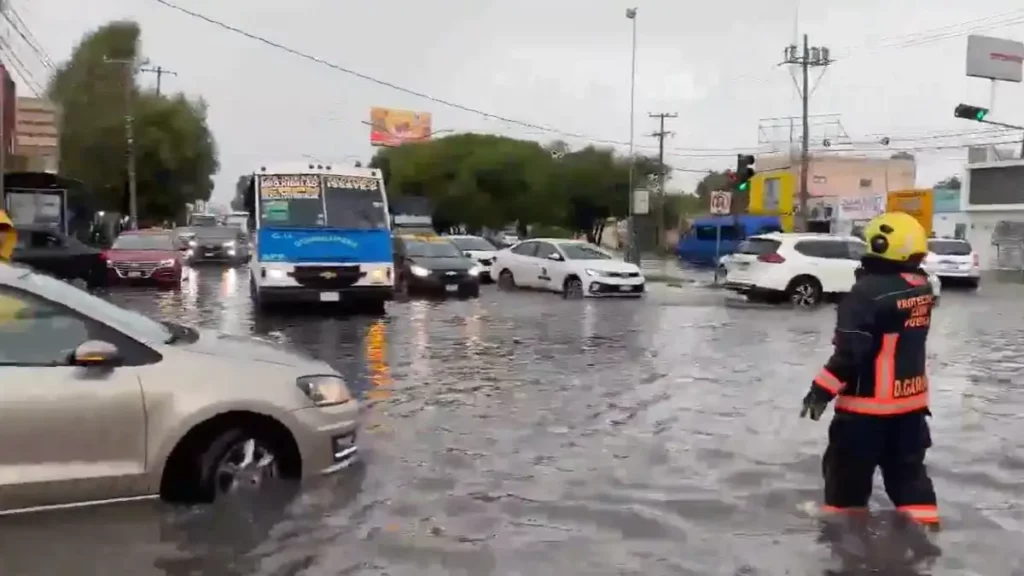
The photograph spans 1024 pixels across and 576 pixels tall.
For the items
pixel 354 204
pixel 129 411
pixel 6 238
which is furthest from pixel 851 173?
pixel 129 411

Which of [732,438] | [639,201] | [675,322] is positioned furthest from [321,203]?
[639,201]

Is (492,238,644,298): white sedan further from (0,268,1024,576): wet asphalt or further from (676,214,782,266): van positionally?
(676,214,782,266): van

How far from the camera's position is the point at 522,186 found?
228 feet

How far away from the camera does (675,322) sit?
1898 cm

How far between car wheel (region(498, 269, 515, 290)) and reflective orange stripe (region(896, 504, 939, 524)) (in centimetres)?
2236

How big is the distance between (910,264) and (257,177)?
15182mm

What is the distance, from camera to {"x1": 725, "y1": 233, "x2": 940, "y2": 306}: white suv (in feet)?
76.4

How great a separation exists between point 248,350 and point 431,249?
64.7ft

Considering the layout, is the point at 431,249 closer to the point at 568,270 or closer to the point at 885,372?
the point at 568,270

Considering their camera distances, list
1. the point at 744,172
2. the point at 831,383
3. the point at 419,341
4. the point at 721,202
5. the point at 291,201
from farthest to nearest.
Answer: the point at 721,202, the point at 744,172, the point at 291,201, the point at 419,341, the point at 831,383

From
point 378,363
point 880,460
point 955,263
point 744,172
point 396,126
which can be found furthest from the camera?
point 396,126

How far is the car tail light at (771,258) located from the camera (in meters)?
23.4

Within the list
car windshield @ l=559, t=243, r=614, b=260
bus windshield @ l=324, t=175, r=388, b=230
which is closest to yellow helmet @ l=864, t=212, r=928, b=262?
bus windshield @ l=324, t=175, r=388, b=230

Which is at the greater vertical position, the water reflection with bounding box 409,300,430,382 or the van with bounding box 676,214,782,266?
the van with bounding box 676,214,782,266
